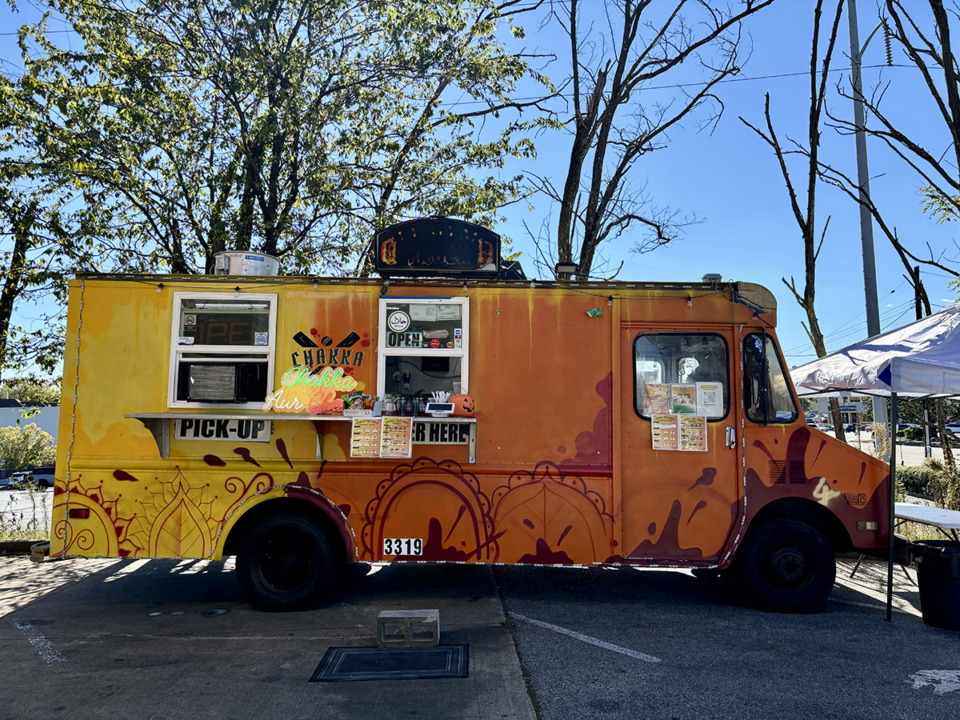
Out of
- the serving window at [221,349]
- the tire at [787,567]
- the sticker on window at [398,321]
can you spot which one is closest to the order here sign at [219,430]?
the serving window at [221,349]

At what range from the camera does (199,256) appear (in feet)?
35.1

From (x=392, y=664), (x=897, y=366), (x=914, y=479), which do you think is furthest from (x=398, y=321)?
(x=914, y=479)

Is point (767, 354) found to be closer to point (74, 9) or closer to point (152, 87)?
point (152, 87)

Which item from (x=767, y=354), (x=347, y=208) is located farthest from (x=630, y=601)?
(x=347, y=208)

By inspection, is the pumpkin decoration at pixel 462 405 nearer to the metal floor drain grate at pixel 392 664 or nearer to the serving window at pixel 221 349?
the serving window at pixel 221 349

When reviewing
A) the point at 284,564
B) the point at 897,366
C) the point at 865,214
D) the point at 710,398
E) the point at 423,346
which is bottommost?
the point at 284,564

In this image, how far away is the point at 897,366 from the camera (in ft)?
17.9

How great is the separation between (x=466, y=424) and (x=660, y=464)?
1.74 metres

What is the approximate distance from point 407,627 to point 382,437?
1.54 m

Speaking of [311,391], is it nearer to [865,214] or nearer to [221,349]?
[221,349]

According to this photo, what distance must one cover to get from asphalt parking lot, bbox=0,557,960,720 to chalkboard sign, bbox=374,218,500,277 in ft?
10.2

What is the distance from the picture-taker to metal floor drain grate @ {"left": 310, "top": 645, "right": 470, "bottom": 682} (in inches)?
175

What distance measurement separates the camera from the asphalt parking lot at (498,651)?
402 cm

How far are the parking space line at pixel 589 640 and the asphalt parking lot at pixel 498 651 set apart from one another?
0.06 ft
